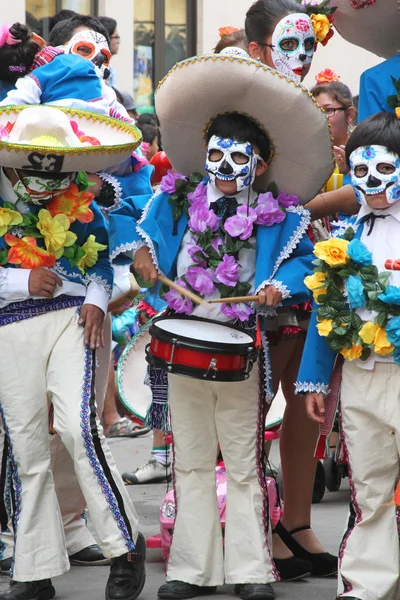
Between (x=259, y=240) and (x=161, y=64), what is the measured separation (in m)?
9.54

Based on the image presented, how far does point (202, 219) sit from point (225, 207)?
11 centimetres

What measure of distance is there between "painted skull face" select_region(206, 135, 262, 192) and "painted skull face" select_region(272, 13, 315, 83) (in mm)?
645

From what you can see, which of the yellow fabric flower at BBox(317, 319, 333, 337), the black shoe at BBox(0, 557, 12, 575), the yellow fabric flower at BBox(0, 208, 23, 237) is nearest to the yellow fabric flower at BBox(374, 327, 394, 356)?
the yellow fabric flower at BBox(317, 319, 333, 337)

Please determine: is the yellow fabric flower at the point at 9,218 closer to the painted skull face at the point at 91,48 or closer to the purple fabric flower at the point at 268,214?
the purple fabric flower at the point at 268,214

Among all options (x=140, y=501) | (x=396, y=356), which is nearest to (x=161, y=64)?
(x=140, y=501)

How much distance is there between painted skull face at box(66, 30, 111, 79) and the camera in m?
6.18

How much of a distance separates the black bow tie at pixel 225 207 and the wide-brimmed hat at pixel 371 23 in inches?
39.7

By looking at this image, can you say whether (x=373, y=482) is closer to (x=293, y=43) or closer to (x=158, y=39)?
(x=293, y=43)

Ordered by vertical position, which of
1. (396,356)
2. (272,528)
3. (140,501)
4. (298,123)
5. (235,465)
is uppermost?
(298,123)

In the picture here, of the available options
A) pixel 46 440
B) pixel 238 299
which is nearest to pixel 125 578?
pixel 46 440

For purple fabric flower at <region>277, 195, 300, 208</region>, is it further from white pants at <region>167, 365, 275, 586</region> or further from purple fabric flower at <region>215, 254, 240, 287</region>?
white pants at <region>167, 365, 275, 586</region>

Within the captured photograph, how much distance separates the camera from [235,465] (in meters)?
4.69

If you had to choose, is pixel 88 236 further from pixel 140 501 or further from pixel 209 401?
pixel 140 501

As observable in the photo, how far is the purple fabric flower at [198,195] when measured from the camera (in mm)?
4703
